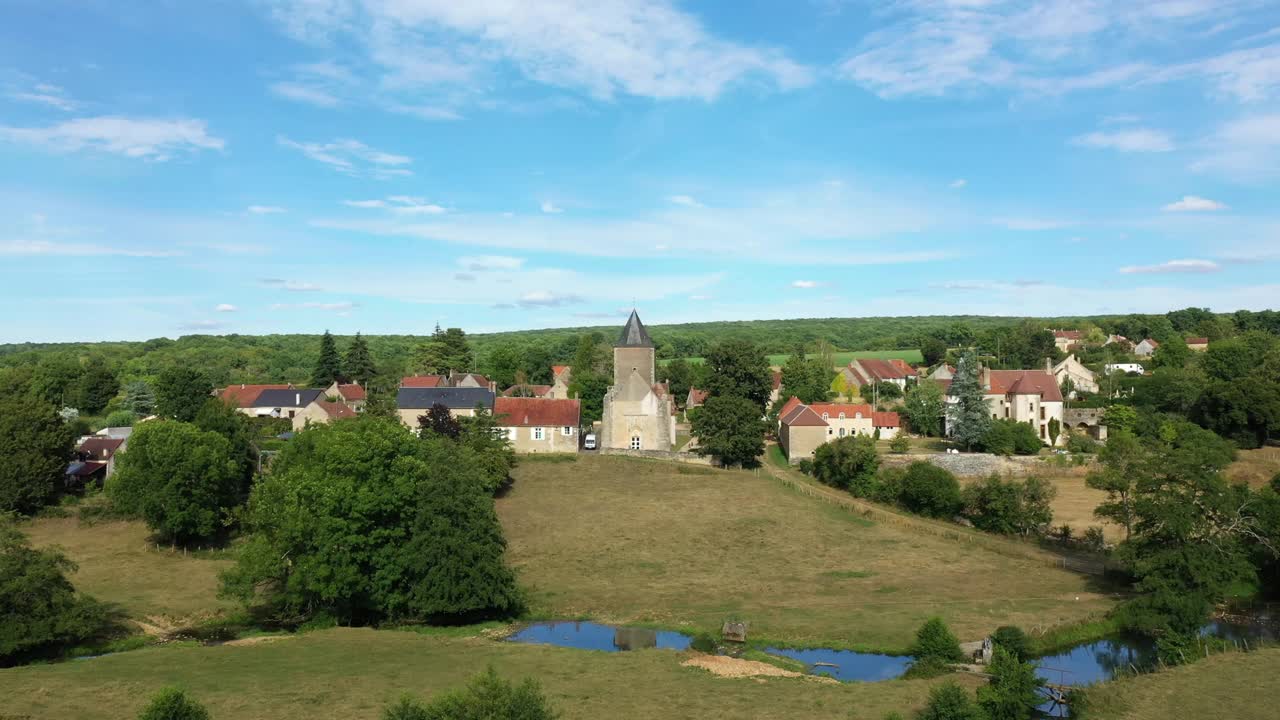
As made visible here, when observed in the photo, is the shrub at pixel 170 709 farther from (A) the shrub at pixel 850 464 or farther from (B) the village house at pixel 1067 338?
(B) the village house at pixel 1067 338

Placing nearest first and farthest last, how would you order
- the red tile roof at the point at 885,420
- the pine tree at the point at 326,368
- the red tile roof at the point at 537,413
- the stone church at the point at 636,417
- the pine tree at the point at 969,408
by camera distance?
1. the red tile roof at the point at 537,413
2. the stone church at the point at 636,417
3. the pine tree at the point at 969,408
4. the red tile roof at the point at 885,420
5. the pine tree at the point at 326,368

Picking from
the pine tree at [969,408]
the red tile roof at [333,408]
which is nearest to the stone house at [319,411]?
the red tile roof at [333,408]

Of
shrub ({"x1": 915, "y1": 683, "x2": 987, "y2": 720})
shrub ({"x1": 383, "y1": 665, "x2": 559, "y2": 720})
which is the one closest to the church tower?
shrub ({"x1": 915, "y1": 683, "x2": 987, "y2": 720})

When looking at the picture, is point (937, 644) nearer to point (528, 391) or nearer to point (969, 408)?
point (969, 408)

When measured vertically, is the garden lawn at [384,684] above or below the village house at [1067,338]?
below

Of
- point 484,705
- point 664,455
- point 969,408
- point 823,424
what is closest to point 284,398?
point 664,455

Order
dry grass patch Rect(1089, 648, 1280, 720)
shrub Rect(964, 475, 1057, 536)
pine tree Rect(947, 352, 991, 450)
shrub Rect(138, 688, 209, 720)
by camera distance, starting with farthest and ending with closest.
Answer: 1. pine tree Rect(947, 352, 991, 450)
2. shrub Rect(964, 475, 1057, 536)
3. dry grass patch Rect(1089, 648, 1280, 720)
4. shrub Rect(138, 688, 209, 720)

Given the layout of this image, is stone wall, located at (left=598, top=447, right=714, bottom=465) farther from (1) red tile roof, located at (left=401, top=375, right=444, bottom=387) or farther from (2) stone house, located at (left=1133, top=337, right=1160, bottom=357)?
(2) stone house, located at (left=1133, top=337, right=1160, bottom=357)

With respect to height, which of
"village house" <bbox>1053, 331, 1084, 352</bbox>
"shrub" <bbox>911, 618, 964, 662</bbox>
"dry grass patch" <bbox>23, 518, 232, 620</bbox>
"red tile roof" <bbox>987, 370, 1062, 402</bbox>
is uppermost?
"village house" <bbox>1053, 331, 1084, 352</bbox>
